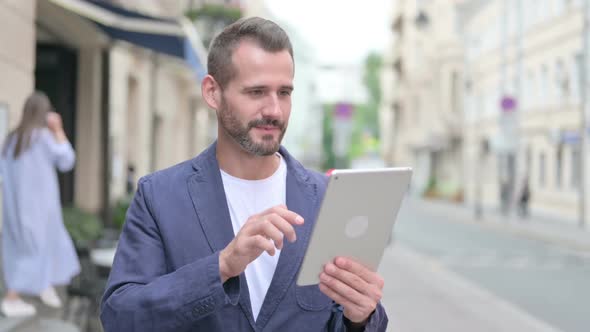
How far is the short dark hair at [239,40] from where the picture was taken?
2.09m

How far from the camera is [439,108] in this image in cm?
5666

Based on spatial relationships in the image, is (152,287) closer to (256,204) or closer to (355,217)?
(256,204)

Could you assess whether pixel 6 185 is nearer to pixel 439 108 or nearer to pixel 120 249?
pixel 120 249

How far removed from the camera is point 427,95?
2479 inches

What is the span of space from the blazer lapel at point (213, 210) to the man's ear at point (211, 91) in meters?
0.17

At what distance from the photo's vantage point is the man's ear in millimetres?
2193

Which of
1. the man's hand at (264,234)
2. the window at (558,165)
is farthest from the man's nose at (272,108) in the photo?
the window at (558,165)

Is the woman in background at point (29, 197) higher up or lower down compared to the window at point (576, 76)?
lower down

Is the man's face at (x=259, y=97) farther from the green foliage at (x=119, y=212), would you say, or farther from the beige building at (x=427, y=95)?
the beige building at (x=427, y=95)

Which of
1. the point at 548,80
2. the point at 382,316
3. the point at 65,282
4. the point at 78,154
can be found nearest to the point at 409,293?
the point at 65,282

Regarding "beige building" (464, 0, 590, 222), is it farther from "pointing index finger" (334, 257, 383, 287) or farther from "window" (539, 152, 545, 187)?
"pointing index finger" (334, 257, 383, 287)

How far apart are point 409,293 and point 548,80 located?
26.7m

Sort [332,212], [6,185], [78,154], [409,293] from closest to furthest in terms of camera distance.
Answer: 1. [332,212]
2. [6,185]
3. [409,293]
4. [78,154]

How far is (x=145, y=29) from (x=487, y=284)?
19.8 feet
